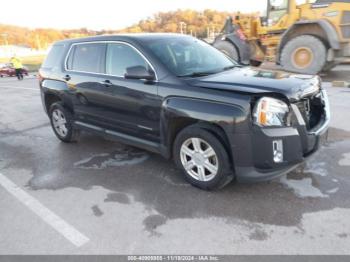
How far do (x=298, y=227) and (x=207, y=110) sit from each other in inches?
55.5

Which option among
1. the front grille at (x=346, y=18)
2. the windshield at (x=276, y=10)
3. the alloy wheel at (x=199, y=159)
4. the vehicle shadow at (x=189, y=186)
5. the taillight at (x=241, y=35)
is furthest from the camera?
the taillight at (x=241, y=35)

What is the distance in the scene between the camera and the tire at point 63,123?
17.8 feet

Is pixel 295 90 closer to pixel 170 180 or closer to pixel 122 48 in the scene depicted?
pixel 170 180

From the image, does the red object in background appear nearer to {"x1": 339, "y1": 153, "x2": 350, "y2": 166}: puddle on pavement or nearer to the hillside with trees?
the hillside with trees

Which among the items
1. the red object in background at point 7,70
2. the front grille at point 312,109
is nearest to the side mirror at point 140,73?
the front grille at point 312,109

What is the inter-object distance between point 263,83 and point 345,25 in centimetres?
820

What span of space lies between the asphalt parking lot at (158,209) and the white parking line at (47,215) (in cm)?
1

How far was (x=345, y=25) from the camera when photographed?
31.5 feet

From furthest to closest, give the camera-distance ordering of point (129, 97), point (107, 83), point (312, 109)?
point (107, 83) < point (129, 97) < point (312, 109)

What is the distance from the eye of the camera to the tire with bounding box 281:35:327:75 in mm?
9874

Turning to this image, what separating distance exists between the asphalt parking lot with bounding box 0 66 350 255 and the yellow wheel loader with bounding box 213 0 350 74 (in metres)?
5.96

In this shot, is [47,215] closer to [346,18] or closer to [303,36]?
[303,36]

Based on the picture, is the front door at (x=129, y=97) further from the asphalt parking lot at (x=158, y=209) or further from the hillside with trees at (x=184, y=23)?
the hillside with trees at (x=184, y=23)

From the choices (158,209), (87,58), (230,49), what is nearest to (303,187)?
(158,209)
